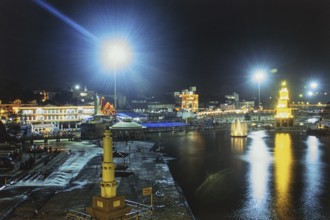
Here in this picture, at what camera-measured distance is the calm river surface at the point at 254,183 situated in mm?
18578

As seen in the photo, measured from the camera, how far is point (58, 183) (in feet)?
77.3

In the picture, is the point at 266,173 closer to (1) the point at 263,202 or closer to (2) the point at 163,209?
(1) the point at 263,202

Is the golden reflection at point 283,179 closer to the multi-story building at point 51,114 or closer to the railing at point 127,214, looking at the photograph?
the railing at point 127,214

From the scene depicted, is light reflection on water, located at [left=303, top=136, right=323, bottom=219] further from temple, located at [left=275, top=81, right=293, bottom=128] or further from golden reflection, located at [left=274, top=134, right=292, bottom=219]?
temple, located at [left=275, top=81, right=293, bottom=128]

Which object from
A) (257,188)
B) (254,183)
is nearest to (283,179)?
(254,183)

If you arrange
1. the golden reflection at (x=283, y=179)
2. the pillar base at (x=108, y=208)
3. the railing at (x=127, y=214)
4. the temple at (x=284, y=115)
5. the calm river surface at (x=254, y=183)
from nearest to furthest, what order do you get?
the pillar base at (x=108, y=208) < the railing at (x=127, y=214) < the calm river surface at (x=254, y=183) < the golden reflection at (x=283, y=179) < the temple at (x=284, y=115)

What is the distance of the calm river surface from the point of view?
1858 centimetres

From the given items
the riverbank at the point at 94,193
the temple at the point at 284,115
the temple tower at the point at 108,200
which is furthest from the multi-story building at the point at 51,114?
the temple tower at the point at 108,200

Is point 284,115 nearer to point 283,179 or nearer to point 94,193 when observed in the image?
point 283,179

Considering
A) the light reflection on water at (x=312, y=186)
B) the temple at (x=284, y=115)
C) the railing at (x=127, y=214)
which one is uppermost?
the temple at (x=284, y=115)

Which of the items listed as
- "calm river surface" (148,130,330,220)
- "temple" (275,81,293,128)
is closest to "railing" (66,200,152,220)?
"calm river surface" (148,130,330,220)

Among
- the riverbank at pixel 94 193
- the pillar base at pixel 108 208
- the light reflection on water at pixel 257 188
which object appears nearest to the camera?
the pillar base at pixel 108 208

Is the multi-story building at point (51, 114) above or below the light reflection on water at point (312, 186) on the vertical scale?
above

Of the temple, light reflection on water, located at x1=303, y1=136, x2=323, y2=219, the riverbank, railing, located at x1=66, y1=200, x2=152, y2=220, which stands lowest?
light reflection on water, located at x1=303, y1=136, x2=323, y2=219
